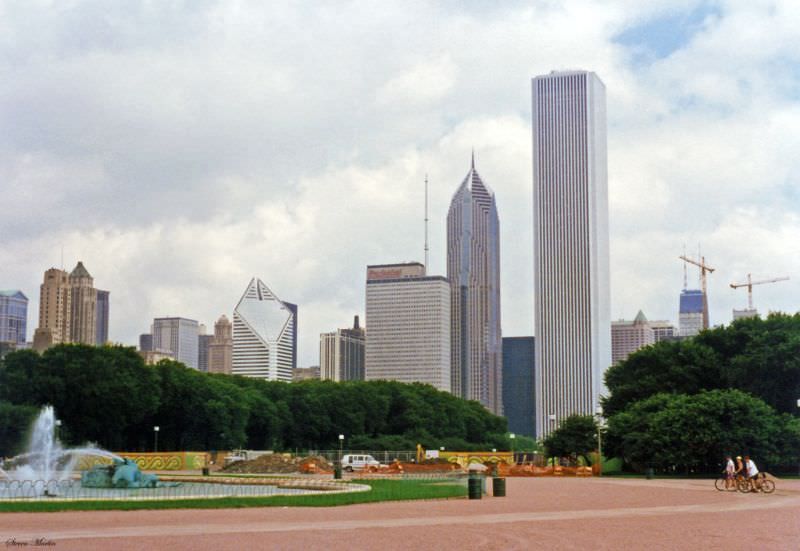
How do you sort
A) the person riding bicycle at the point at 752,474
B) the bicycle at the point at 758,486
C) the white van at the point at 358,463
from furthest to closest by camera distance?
the white van at the point at 358,463, the bicycle at the point at 758,486, the person riding bicycle at the point at 752,474

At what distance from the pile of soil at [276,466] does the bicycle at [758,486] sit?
31033mm

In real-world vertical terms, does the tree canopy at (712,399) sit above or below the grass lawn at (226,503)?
above

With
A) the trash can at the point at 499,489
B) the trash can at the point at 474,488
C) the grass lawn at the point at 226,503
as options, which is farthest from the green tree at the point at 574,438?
the trash can at the point at 474,488

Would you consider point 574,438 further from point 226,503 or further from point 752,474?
point 226,503

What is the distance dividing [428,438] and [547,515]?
95.0 metres

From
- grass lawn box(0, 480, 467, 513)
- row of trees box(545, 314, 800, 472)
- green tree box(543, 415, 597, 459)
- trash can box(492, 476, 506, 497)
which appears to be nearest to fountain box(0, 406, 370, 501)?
grass lawn box(0, 480, 467, 513)

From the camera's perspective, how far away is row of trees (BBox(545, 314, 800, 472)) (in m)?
60.7

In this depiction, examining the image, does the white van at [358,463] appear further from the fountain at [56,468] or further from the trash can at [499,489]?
the trash can at [499,489]

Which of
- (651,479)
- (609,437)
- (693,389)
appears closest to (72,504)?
(651,479)

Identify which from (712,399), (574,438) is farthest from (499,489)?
(574,438)

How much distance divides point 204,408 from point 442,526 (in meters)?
79.6

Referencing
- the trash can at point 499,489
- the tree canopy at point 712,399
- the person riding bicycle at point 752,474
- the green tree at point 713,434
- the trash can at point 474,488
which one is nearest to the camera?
the trash can at point 474,488

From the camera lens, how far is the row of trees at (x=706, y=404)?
60.7 m

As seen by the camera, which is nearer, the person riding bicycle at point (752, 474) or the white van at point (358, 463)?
the person riding bicycle at point (752, 474)
